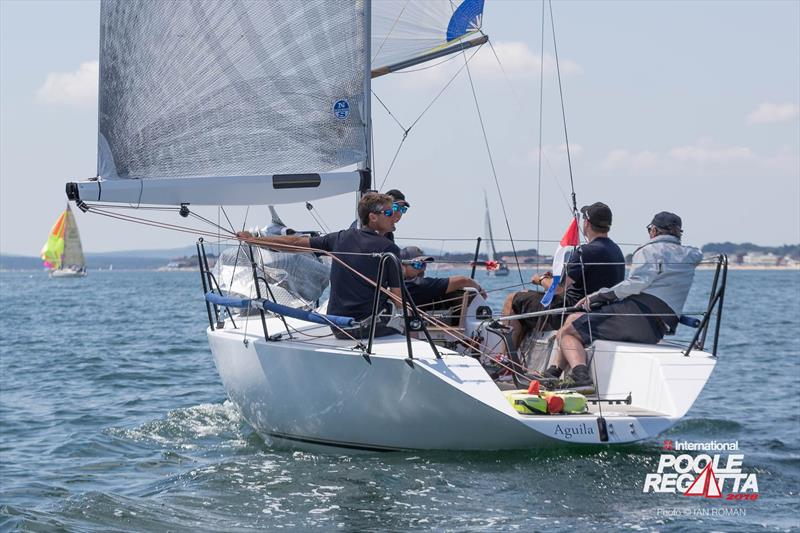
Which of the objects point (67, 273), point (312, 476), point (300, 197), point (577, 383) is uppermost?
point (300, 197)

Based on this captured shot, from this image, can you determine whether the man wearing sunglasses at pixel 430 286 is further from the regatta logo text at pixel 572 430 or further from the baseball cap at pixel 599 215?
the regatta logo text at pixel 572 430

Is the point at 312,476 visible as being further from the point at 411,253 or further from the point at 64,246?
the point at 64,246

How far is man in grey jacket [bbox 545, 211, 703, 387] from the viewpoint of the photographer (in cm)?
799

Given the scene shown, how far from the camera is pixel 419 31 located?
35.5 feet

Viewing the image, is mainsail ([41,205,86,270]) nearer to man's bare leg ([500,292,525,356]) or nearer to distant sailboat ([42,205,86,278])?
distant sailboat ([42,205,86,278])

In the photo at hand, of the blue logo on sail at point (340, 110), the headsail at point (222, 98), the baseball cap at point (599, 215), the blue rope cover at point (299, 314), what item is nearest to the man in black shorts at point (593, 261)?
the baseball cap at point (599, 215)

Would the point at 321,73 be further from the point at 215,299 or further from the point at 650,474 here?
the point at 650,474

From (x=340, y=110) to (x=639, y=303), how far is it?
2951 millimetres

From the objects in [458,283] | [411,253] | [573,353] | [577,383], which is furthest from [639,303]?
[411,253]

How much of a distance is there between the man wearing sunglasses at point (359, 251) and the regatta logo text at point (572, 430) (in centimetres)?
154

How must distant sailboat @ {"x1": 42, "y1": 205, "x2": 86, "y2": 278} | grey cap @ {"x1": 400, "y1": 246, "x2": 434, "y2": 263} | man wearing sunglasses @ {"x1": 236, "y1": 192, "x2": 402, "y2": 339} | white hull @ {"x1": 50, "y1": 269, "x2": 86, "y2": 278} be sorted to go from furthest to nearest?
white hull @ {"x1": 50, "y1": 269, "x2": 86, "y2": 278} < distant sailboat @ {"x1": 42, "y1": 205, "x2": 86, "y2": 278} < grey cap @ {"x1": 400, "y1": 246, "x2": 434, "y2": 263} < man wearing sunglasses @ {"x1": 236, "y1": 192, "x2": 402, "y2": 339}

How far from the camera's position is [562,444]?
6.86 meters

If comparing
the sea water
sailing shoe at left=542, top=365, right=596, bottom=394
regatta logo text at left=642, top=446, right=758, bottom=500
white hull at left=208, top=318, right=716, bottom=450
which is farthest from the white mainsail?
regatta logo text at left=642, top=446, right=758, bottom=500

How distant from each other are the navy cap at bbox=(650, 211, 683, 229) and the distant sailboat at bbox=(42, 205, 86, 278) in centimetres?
6408
